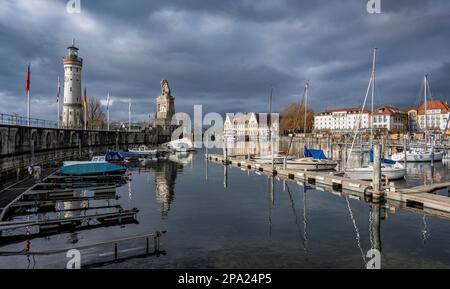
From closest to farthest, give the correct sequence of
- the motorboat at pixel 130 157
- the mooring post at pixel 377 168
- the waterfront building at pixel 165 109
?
the mooring post at pixel 377 168 → the motorboat at pixel 130 157 → the waterfront building at pixel 165 109

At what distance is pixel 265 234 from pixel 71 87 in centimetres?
9738

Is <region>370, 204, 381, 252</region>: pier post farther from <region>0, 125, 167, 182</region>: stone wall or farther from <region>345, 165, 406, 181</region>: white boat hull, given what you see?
<region>0, 125, 167, 182</region>: stone wall

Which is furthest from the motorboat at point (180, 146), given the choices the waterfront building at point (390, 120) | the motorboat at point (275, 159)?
the waterfront building at point (390, 120)

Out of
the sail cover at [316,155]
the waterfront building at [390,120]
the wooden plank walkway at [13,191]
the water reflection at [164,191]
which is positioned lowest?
the water reflection at [164,191]

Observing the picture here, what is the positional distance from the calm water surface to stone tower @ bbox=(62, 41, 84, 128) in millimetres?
78131

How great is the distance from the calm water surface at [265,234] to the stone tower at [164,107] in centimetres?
12030

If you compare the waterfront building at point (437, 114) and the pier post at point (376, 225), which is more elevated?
the waterfront building at point (437, 114)

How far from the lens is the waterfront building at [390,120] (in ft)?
599

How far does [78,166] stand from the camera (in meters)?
38.1

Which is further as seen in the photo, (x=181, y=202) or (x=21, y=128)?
(x=21, y=128)

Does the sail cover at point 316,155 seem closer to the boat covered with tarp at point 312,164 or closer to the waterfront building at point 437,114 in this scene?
the boat covered with tarp at point 312,164
